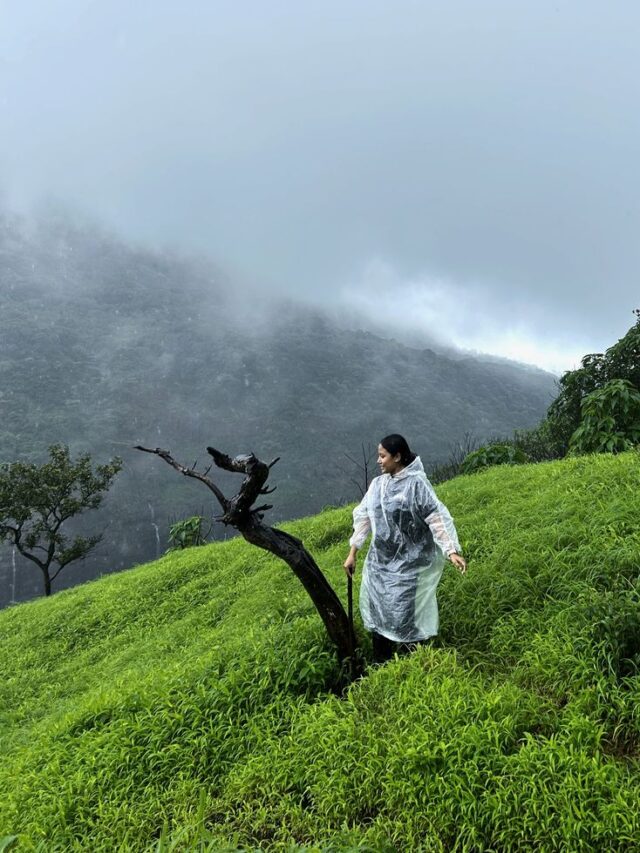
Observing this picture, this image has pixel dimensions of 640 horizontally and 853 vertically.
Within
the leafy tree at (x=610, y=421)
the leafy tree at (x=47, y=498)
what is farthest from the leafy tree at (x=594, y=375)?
the leafy tree at (x=47, y=498)

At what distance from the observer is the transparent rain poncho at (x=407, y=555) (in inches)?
153

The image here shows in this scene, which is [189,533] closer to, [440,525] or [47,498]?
[47,498]

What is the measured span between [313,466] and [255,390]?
43.7 m

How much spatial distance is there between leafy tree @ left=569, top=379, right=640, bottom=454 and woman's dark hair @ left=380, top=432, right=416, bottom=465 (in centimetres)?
658

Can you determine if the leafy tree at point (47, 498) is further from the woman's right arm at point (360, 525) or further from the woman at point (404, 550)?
the woman at point (404, 550)

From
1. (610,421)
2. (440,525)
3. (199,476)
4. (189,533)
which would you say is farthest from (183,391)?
(440,525)

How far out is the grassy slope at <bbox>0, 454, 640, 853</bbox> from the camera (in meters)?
2.59

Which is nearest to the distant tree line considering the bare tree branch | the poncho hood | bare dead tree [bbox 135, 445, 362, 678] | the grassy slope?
the grassy slope

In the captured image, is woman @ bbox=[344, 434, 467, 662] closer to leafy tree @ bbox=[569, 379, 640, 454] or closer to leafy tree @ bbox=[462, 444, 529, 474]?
leafy tree @ bbox=[569, 379, 640, 454]

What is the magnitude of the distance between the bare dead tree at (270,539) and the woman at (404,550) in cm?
27

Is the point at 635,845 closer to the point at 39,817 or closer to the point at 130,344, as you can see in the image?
the point at 39,817

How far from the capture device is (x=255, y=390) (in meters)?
141

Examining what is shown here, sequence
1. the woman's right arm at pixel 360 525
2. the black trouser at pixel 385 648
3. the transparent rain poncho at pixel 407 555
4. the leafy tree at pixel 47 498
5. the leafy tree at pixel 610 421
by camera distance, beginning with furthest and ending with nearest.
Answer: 1. the leafy tree at pixel 47 498
2. the leafy tree at pixel 610 421
3. the woman's right arm at pixel 360 525
4. the black trouser at pixel 385 648
5. the transparent rain poncho at pixel 407 555

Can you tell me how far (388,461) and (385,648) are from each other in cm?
152
